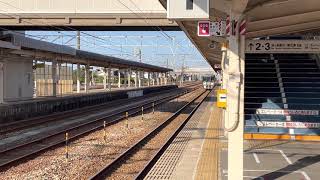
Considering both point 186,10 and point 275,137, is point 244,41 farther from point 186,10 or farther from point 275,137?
point 275,137

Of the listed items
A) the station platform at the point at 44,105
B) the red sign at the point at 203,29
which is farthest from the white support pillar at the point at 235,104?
the station platform at the point at 44,105

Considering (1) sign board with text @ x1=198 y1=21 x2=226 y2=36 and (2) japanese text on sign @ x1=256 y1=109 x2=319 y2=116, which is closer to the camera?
(1) sign board with text @ x1=198 y1=21 x2=226 y2=36

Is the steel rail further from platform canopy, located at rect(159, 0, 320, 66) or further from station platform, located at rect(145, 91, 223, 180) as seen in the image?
platform canopy, located at rect(159, 0, 320, 66)

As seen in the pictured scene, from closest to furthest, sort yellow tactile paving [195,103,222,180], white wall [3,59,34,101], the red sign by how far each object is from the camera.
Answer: the red sign → yellow tactile paving [195,103,222,180] → white wall [3,59,34,101]

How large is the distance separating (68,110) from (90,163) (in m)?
23.1

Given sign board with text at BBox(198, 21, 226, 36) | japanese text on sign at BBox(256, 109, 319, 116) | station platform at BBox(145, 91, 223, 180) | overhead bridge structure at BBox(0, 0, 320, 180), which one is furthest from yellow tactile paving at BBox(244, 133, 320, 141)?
sign board with text at BBox(198, 21, 226, 36)

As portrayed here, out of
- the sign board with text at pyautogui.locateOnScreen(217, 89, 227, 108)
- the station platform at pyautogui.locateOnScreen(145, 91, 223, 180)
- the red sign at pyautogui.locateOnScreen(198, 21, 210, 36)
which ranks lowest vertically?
the station platform at pyautogui.locateOnScreen(145, 91, 223, 180)

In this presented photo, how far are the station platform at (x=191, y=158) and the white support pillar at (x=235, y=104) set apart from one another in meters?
1.78

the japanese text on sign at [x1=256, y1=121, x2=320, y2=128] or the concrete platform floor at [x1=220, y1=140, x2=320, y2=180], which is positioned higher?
the japanese text on sign at [x1=256, y1=121, x2=320, y2=128]

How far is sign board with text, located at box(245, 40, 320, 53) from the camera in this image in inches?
420

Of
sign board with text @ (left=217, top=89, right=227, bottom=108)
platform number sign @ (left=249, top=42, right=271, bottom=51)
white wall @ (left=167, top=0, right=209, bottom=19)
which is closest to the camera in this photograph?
white wall @ (left=167, top=0, right=209, bottom=19)

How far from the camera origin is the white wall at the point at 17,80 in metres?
33.5

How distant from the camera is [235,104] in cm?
926

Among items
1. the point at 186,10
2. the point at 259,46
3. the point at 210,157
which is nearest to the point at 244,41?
the point at 259,46
